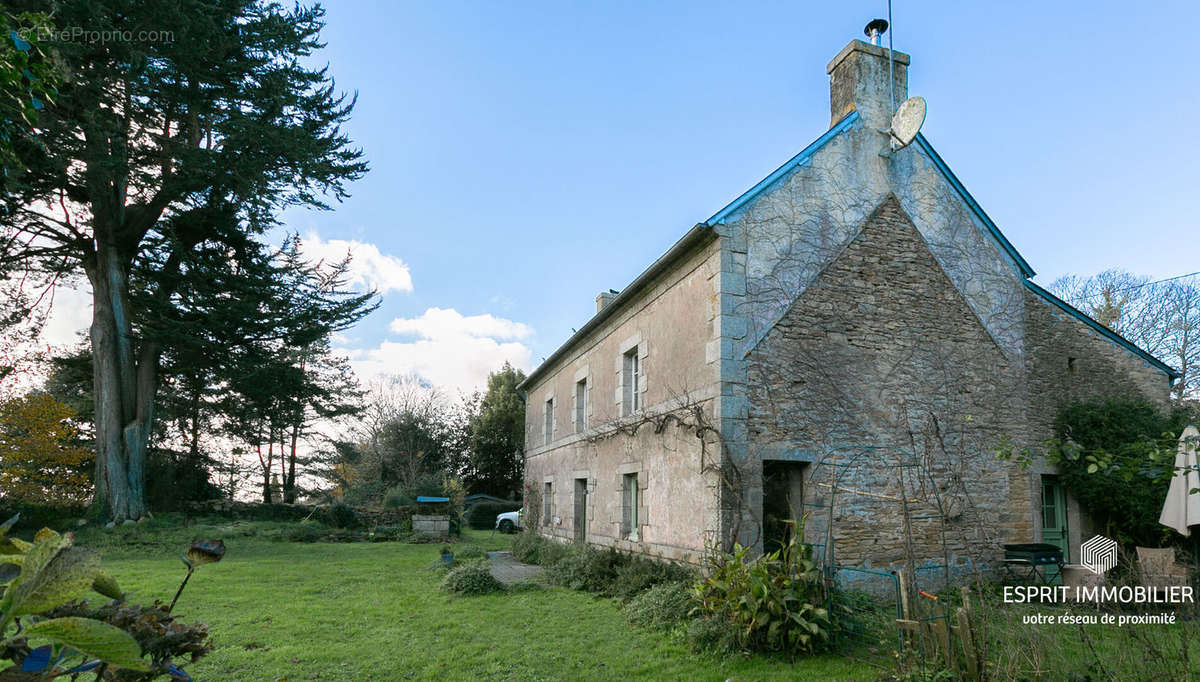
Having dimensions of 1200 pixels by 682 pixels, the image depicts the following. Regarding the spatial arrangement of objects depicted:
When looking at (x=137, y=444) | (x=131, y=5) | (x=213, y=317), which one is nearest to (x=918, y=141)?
(x=131, y=5)

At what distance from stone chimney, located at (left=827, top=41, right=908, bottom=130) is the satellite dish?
228 mm

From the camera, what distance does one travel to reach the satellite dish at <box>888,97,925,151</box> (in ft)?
33.6

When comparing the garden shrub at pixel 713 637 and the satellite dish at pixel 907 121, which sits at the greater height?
the satellite dish at pixel 907 121

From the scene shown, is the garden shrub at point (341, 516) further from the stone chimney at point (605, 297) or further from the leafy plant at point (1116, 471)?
the leafy plant at point (1116, 471)

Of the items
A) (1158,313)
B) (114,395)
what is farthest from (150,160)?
(1158,313)

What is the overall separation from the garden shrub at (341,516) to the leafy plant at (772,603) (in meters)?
18.7

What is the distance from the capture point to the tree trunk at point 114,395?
1803 centimetres

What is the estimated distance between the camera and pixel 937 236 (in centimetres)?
1088

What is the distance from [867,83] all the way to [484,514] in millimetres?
22726

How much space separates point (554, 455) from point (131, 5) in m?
14.0

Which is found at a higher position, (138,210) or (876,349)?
(138,210)

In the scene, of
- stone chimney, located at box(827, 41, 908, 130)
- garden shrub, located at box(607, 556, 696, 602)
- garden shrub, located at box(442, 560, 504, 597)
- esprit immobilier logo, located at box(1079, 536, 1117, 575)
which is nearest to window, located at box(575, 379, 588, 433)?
garden shrub, located at box(442, 560, 504, 597)

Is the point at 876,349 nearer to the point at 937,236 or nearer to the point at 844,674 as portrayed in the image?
the point at 937,236

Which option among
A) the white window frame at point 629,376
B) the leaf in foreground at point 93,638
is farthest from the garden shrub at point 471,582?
the leaf in foreground at point 93,638
